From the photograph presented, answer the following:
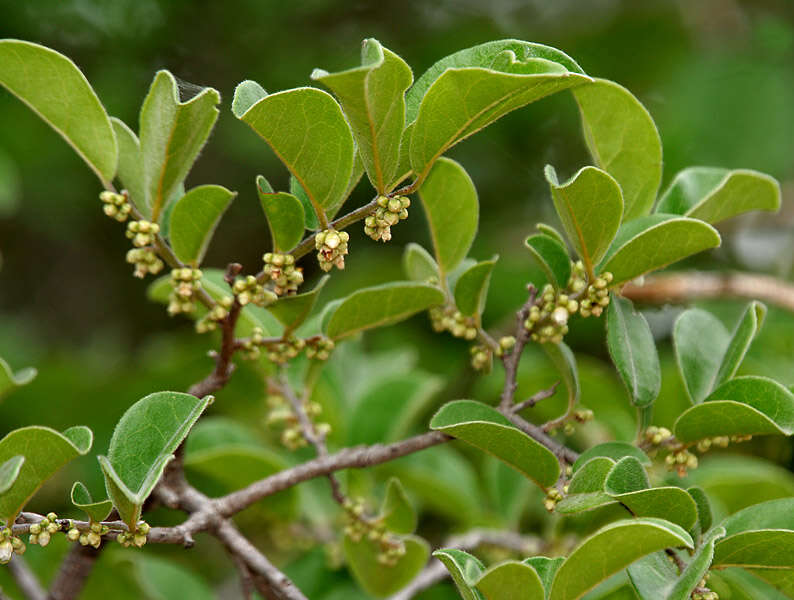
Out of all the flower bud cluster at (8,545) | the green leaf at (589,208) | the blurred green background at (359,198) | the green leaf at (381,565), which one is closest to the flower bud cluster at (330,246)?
the green leaf at (589,208)

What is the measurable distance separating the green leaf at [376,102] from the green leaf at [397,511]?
1.95 ft

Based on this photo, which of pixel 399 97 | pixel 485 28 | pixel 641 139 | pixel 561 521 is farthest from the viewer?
pixel 485 28

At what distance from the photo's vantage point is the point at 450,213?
1.43 meters

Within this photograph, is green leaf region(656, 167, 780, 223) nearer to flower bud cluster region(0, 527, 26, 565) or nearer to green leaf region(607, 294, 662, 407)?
green leaf region(607, 294, 662, 407)

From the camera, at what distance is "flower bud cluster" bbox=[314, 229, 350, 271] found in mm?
1079

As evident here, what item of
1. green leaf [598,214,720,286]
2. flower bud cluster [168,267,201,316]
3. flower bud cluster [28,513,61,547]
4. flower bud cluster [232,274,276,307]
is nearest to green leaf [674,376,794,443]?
green leaf [598,214,720,286]

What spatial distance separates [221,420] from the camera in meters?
1.96

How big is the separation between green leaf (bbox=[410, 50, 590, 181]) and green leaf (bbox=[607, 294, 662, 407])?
0.34 m

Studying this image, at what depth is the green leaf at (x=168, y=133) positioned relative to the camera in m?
1.09

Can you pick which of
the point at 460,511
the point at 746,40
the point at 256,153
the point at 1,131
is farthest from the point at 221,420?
the point at 746,40

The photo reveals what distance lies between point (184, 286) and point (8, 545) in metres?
0.37

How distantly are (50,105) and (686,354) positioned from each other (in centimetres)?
91

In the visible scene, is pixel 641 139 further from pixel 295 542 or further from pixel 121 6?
pixel 121 6

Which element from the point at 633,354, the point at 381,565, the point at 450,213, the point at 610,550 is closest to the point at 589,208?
the point at 633,354
